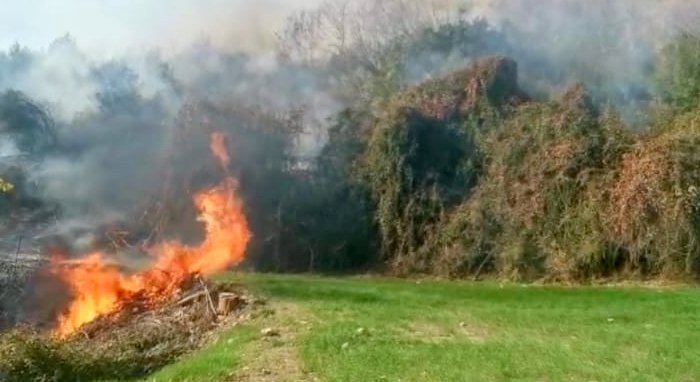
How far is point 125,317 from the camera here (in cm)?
1519

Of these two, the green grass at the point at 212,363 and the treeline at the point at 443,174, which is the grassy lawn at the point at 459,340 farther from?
the treeline at the point at 443,174

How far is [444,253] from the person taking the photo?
23.5 metres

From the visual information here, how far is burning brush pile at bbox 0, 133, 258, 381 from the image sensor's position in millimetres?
11250

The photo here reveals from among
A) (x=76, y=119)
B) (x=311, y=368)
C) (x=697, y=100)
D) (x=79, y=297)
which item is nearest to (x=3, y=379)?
(x=311, y=368)

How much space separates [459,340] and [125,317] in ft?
21.4

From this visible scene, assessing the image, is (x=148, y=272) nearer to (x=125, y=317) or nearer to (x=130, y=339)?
(x=125, y=317)

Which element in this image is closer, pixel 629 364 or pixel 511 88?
pixel 629 364

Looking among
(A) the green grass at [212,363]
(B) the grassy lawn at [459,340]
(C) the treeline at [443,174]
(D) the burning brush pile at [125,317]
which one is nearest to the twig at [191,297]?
(D) the burning brush pile at [125,317]

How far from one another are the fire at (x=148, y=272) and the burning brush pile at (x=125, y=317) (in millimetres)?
20

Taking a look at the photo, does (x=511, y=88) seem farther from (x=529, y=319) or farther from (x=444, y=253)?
(x=529, y=319)

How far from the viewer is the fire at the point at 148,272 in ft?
54.0

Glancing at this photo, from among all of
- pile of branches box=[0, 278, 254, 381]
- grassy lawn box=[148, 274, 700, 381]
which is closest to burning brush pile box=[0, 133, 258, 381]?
pile of branches box=[0, 278, 254, 381]

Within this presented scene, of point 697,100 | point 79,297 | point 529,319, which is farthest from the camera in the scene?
point 697,100

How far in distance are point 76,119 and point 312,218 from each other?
11.7 metres
